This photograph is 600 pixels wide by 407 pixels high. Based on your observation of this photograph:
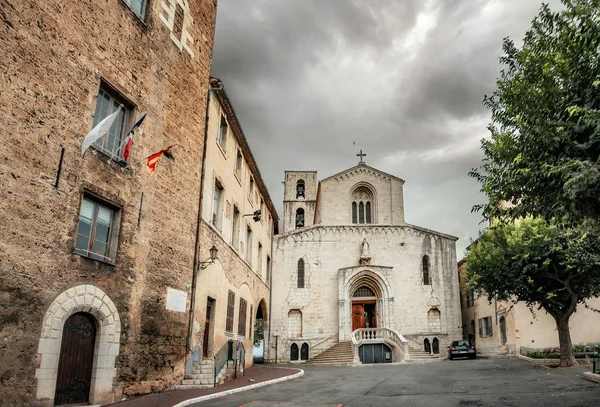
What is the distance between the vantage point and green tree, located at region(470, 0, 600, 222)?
7.55 m

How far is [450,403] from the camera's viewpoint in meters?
9.64

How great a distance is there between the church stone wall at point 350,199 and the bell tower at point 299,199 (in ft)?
47.0

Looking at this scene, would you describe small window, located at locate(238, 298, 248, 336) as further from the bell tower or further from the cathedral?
the bell tower

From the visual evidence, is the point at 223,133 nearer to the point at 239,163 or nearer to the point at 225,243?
the point at 239,163

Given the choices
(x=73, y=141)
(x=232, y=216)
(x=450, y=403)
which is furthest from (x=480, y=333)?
(x=73, y=141)

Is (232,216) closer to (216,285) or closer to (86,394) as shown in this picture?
(216,285)

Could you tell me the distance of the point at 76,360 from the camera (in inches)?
376

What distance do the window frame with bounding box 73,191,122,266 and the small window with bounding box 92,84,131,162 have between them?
110 cm

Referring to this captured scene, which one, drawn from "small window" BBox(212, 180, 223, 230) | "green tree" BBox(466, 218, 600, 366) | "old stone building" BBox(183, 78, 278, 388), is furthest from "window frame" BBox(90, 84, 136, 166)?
"green tree" BBox(466, 218, 600, 366)

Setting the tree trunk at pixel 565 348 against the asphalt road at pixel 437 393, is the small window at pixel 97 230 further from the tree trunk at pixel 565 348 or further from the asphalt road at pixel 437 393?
the tree trunk at pixel 565 348

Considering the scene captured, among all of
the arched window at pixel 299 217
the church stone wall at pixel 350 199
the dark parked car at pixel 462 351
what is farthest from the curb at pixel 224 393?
the arched window at pixel 299 217

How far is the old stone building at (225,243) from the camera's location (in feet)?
48.8

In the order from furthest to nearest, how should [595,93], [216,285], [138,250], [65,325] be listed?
[216,285]
[138,250]
[65,325]
[595,93]

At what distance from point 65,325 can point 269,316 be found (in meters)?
24.5
